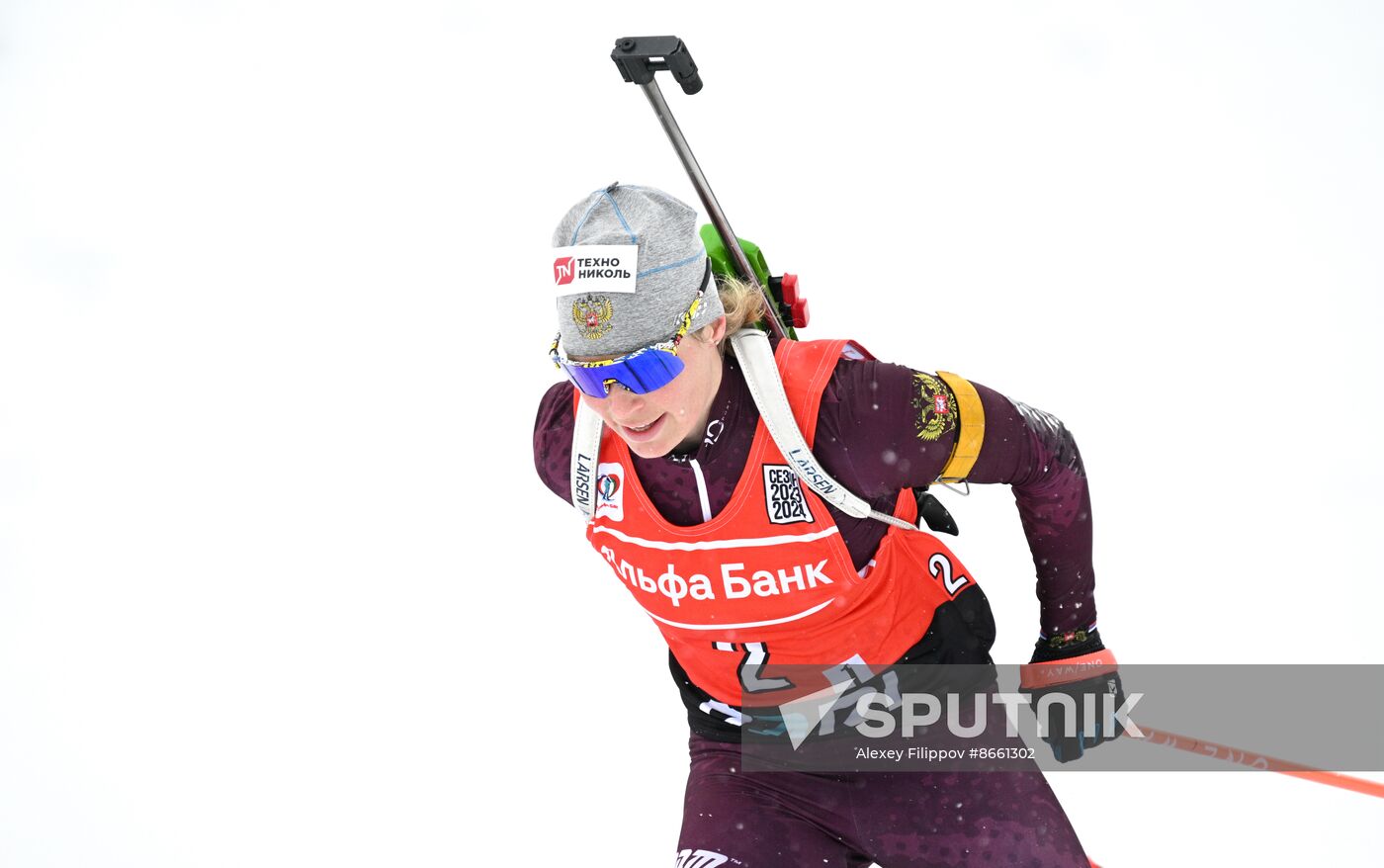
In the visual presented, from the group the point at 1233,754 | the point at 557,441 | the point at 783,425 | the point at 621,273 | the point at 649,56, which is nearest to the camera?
the point at 621,273

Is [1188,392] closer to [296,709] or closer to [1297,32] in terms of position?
[1297,32]

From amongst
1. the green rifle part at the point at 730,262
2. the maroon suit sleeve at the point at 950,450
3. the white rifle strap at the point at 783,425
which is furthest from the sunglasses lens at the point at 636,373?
the green rifle part at the point at 730,262

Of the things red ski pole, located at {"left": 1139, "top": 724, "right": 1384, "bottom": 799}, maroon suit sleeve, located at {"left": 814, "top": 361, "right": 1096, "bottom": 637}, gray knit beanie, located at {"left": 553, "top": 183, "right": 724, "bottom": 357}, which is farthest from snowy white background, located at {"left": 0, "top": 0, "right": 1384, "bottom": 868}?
gray knit beanie, located at {"left": 553, "top": 183, "right": 724, "bottom": 357}

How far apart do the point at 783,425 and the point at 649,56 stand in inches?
29.2

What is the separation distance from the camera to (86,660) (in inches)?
177

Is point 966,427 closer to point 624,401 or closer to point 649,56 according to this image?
point 624,401

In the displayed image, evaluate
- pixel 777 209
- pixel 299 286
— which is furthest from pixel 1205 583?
pixel 299 286

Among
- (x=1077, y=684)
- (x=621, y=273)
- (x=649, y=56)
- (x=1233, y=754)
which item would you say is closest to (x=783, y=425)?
(x=621, y=273)

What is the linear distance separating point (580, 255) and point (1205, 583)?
10.1 feet

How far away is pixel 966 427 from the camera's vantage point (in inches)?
90.7

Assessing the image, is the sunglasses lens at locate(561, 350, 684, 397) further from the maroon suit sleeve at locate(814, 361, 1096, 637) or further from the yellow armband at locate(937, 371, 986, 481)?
the yellow armband at locate(937, 371, 986, 481)

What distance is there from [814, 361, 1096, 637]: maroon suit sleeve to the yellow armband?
0.05 ft

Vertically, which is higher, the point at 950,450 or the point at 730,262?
the point at 730,262

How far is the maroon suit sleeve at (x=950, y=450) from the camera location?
2.25m
